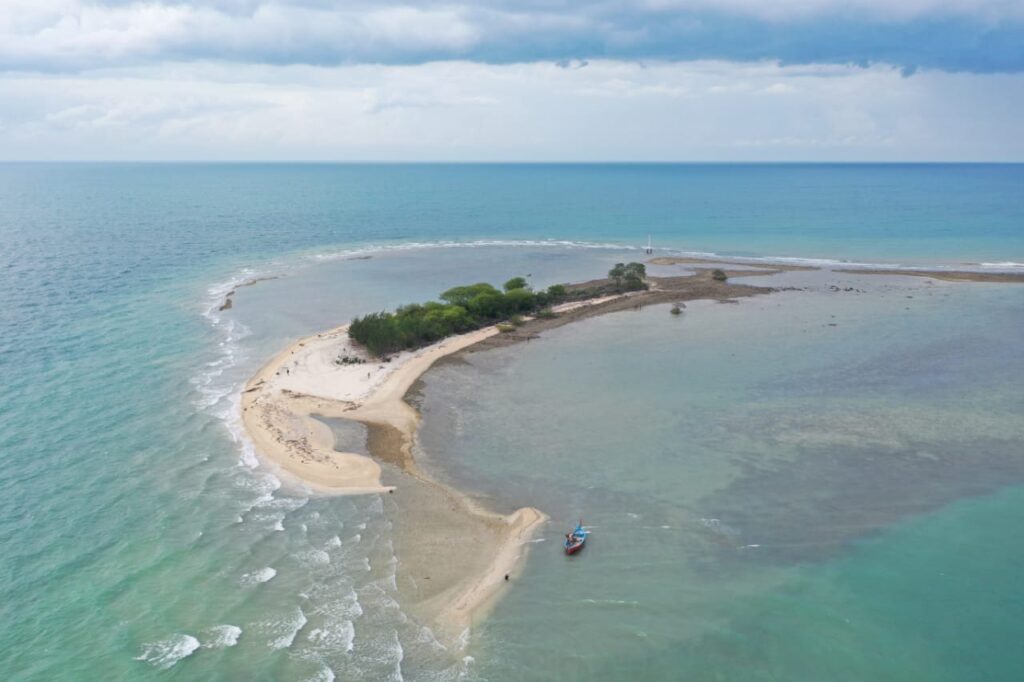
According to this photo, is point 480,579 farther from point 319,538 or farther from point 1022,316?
point 1022,316

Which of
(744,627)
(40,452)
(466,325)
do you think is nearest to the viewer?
(744,627)

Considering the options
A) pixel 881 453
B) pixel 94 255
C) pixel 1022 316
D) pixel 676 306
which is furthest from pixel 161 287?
pixel 1022 316

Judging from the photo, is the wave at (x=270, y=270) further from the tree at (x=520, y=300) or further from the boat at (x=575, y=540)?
the tree at (x=520, y=300)

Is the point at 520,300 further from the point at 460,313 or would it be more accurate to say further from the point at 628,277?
the point at 628,277

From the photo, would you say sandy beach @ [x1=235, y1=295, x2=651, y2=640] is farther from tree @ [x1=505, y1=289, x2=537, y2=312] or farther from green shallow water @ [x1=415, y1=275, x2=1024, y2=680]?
tree @ [x1=505, y1=289, x2=537, y2=312]

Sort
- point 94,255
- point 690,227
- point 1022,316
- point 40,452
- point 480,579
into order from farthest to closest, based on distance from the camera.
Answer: point 690,227 → point 94,255 → point 1022,316 → point 40,452 → point 480,579

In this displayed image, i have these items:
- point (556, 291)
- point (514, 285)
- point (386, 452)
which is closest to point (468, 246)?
point (556, 291)

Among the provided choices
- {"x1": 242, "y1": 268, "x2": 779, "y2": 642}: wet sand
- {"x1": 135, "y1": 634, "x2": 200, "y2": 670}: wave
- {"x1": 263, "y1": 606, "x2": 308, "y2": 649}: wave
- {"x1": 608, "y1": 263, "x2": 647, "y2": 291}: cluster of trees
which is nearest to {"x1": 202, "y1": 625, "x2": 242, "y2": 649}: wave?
{"x1": 135, "y1": 634, "x2": 200, "y2": 670}: wave

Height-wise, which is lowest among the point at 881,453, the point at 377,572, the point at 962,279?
the point at 377,572
